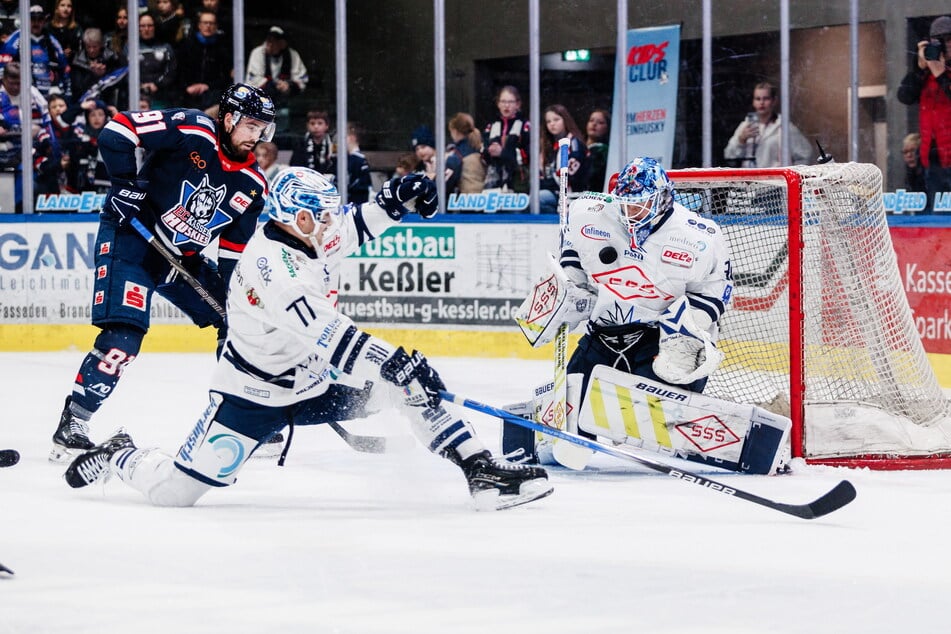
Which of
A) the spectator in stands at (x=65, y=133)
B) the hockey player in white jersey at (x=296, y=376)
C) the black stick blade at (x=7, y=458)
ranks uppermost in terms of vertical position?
the spectator in stands at (x=65, y=133)

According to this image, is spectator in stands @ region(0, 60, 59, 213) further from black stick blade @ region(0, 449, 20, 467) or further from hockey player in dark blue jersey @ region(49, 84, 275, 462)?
black stick blade @ region(0, 449, 20, 467)

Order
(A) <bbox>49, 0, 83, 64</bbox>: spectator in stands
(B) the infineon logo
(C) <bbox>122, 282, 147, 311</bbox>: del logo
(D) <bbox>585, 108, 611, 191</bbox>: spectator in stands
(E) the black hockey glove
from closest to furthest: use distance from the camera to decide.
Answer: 1. (E) the black hockey glove
2. (C) <bbox>122, 282, 147, 311</bbox>: del logo
3. (B) the infineon logo
4. (D) <bbox>585, 108, 611, 191</bbox>: spectator in stands
5. (A) <bbox>49, 0, 83, 64</bbox>: spectator in stands

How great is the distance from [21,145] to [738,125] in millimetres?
4259

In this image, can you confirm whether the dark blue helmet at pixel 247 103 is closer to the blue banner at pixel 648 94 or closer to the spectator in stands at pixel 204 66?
the blue banner at pixel 648 94

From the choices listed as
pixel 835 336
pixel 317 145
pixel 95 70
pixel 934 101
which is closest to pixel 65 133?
pixel 95 70

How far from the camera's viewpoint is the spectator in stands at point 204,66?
8414 millimetres

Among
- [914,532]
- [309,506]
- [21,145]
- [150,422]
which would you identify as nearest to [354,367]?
[309,506]

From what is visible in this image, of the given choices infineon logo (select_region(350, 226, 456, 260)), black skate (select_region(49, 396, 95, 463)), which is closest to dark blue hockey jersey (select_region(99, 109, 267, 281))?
black skate (select_region(49, 396, 95, 463))

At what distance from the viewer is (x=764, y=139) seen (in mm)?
7469

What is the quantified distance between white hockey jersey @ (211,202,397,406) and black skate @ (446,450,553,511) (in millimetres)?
351

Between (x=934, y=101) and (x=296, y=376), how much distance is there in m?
4.72

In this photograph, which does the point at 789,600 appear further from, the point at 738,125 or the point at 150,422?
the point at 738,125

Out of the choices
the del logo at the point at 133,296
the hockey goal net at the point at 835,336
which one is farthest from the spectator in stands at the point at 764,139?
the del logo at the point at 133,296

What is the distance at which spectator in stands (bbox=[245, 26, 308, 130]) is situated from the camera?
8.38m
